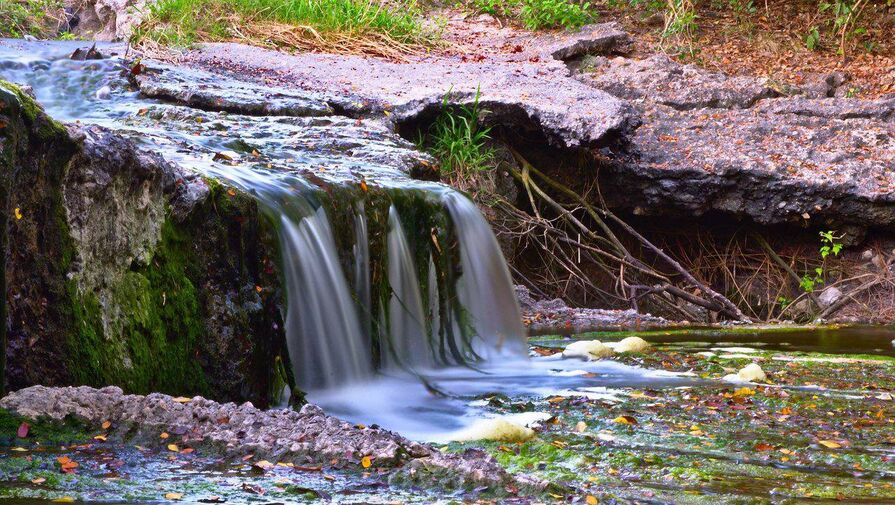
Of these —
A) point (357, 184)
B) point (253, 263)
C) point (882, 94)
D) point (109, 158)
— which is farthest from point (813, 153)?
point (109, 158)

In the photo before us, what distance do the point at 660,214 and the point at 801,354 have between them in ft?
10.2

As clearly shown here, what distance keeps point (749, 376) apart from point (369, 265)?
1.56 metres

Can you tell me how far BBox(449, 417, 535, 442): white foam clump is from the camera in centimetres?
250

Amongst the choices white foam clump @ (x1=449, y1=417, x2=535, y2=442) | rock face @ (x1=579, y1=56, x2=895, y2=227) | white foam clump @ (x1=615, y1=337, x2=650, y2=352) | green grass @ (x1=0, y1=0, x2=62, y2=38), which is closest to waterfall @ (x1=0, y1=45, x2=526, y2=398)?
A: white foam clump @ (x1=615, y1=337, x2=650, y2=352)

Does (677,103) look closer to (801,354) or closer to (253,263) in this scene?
(801,354)

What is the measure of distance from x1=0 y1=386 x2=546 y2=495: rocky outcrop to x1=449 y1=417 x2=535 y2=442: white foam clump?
0.38 metres

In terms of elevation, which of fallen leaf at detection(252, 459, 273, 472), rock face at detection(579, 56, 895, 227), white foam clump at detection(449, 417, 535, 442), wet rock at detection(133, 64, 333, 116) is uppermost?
wet rock at detection(133, 64, 333, 116)

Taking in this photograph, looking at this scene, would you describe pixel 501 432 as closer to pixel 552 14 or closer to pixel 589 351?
pixel 589 351

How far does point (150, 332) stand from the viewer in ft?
9.34

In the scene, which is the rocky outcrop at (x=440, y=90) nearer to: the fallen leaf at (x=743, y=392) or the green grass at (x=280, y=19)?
the green grass at (x=280, y=19)

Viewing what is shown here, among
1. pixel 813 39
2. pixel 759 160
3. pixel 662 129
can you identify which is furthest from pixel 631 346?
pixel 813 39

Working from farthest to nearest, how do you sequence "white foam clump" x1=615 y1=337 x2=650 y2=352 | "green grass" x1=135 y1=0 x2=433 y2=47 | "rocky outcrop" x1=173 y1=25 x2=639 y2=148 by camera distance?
"green grass" x1=135 y1=0 x2=433 y2=47, "rocky outcrop" x1=173 y1=25 x2=639 y2=148, "white foam clump" x1=615 y1=337 x2=650 y2=352

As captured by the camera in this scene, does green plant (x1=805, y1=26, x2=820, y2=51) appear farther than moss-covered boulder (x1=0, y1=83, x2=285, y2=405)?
Yes

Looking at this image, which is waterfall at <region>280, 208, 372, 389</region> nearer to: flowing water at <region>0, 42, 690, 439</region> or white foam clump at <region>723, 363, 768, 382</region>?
flowing water at <region>0, 42, 690, 439</region>
